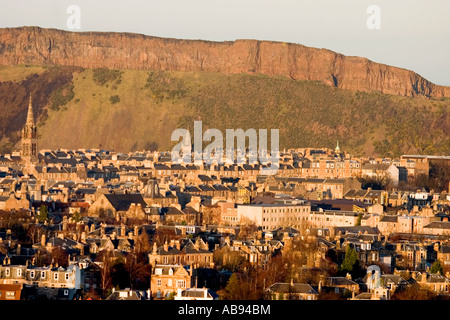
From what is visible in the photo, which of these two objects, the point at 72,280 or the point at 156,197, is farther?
the point at 156,197

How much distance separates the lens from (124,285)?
197ft

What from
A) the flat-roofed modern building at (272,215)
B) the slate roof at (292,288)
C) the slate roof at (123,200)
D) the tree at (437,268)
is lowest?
the slate roof at (292,288)

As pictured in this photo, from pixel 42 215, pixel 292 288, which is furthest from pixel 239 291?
pixel 42 215

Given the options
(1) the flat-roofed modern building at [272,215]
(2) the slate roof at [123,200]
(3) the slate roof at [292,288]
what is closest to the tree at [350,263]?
(3) the slate roof at [292,288]

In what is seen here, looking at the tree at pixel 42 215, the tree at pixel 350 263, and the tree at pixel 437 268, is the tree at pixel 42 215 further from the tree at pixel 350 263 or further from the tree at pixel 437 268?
the tree at pixel 437 268

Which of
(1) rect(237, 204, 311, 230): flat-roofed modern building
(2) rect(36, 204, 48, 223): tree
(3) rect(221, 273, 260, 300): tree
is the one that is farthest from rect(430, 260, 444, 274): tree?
(2) rect(36, 204, 48, 223): tree

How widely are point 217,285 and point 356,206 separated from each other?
42.7 m

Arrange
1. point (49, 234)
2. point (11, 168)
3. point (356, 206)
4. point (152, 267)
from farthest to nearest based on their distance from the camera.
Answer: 1. point (11, 168)
2. point (356, 206)
3. point (49, 234)
4. point (152, 267)

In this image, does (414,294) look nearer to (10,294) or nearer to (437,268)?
(437,268)

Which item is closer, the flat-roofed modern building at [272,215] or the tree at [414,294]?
the tree at [414,294]

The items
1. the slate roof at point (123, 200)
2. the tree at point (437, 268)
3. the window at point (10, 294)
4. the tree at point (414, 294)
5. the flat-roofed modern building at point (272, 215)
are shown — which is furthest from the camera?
the slate roof at point (123, 200)
